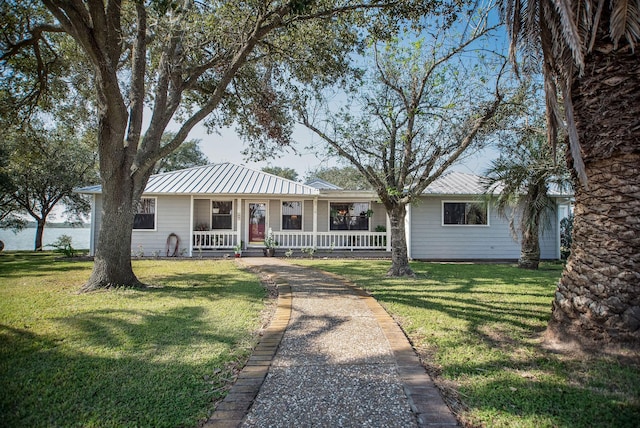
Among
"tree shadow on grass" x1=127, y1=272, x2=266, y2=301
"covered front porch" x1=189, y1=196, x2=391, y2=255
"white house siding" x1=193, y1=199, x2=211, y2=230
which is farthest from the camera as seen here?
"white house siding" x1=193, y1=199, x2=211, y2=230

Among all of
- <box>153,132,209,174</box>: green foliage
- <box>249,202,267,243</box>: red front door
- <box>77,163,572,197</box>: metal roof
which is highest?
<box>153,132,209,174</box>: green foliage

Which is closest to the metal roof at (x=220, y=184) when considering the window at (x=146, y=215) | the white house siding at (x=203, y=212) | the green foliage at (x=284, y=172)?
the window at (x=146, y=215)

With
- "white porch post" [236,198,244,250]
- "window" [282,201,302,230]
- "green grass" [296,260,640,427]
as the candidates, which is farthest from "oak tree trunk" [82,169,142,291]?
"window" [282,201,302,230]

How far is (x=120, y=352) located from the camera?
3.91m

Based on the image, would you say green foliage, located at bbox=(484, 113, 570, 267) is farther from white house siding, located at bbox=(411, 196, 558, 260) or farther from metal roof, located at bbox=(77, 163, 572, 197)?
white house siding, located at bbox=(411, 196, 558, 260)

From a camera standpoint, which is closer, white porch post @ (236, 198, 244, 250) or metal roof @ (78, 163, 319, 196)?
metal roof @ (78, 163, 319, 196)

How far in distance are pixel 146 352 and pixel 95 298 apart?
11.8ft

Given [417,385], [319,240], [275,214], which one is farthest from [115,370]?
[275,214]

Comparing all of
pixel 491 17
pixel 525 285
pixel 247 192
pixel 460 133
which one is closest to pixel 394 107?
pixel 460 133

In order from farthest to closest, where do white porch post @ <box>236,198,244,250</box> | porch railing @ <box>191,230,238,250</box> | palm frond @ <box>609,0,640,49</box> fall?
porch railing @ <box>191,230,238,250</box> < white porch post @ <box>236,198,244,250</box> < palm frond @ <box>609,0,640,49</box>

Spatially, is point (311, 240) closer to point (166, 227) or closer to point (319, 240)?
point (319, 240)

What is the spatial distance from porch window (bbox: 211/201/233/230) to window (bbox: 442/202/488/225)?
10.3 m

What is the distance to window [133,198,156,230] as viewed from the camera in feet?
51.5

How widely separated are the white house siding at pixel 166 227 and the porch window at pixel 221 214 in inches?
55.7
